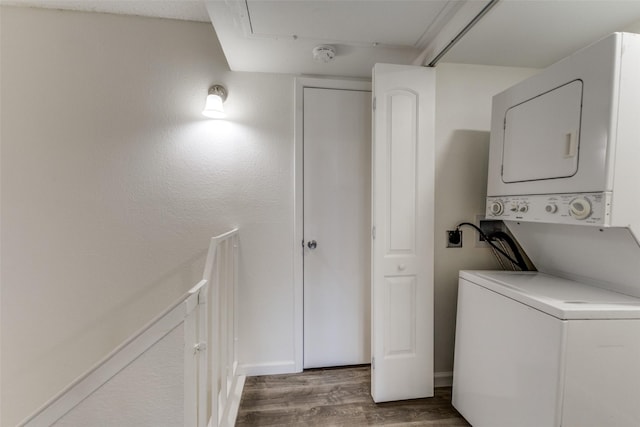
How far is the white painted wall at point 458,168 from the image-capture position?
1731 millimetres

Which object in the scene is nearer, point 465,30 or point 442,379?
point 465,30

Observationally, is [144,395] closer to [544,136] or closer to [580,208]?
[580,208]

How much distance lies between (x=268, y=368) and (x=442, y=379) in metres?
1.24

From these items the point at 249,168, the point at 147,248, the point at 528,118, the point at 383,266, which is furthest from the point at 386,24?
the point at 147,248

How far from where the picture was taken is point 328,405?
1.55 m

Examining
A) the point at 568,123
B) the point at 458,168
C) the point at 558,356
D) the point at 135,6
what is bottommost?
the point at 558,356

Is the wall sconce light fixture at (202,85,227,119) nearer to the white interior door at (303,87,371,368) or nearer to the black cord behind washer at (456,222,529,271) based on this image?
the white interior door at (303,87,371,368)

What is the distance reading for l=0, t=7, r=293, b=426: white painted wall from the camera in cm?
166

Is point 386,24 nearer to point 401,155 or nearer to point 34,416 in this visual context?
point 401,155

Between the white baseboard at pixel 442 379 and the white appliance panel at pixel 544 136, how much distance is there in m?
1.38

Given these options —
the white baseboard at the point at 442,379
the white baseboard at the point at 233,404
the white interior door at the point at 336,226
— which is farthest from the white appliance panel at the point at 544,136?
the white baseboard at the point at 233,404

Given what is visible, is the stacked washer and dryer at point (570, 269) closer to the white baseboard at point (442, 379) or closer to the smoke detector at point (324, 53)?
the white baseboard at point (442, 379)

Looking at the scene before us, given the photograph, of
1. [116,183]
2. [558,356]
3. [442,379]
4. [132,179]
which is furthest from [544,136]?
[116,183]

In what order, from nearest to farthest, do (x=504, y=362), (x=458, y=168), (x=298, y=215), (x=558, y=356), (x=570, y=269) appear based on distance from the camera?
(x=558, y=356) → (x=504, y=362) → (x=570, y=269) → (x=458, y=168) → (x=298, y=215)
